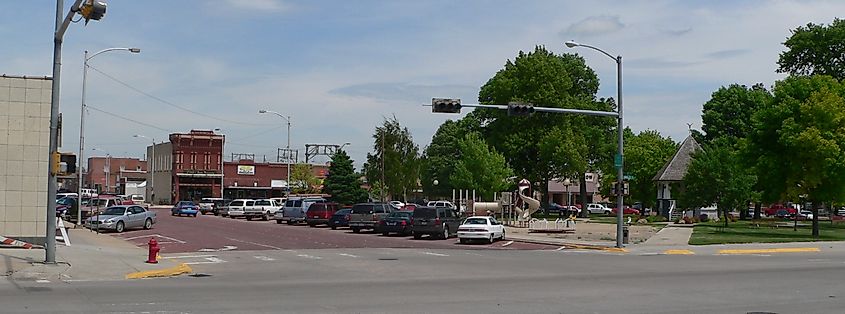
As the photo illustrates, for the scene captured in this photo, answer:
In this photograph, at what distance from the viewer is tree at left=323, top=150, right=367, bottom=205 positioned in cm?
7988

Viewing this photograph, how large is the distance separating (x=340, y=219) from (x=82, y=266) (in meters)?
28.4

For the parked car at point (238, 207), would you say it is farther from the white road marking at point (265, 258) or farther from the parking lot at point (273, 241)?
the white road marking at point (265, 258)

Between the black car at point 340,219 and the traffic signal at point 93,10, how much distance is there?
32053 mm

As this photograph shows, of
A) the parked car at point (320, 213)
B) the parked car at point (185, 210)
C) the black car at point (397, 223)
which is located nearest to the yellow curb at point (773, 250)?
the black car at point (397, 223)

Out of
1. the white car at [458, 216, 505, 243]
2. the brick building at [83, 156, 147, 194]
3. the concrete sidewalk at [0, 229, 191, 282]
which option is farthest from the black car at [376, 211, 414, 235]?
the brick building at [83, 156, 147, 194]

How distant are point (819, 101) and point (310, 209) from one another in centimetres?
2961

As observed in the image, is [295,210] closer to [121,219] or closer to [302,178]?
[121,219]

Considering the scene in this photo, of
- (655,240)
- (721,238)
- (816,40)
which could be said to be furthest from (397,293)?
(816,40)

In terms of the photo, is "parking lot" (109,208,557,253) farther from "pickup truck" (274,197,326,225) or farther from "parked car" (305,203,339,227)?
"pickup truck" (274,197,326,225)

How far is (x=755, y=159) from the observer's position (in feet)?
155

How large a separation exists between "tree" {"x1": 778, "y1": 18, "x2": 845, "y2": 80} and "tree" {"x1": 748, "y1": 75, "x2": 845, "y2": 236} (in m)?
25.6

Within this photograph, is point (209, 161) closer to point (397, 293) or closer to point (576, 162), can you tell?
point (576, 162)

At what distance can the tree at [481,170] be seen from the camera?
72000 millimetres

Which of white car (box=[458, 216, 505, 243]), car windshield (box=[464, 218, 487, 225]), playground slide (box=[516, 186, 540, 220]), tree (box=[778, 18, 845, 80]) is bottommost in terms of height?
white car (box=[458, 216, 505, 243])
